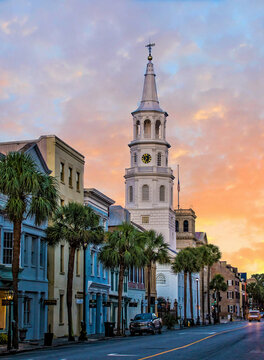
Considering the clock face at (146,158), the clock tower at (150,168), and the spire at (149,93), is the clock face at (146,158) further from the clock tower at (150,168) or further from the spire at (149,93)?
the spire at (149,93)

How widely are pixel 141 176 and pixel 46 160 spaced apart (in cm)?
7345

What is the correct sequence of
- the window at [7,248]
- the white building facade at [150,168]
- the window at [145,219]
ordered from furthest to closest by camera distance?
the window at [145,219]
the white building facade at [150,168]
the window at [7,248]

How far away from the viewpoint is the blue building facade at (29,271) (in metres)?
41.6

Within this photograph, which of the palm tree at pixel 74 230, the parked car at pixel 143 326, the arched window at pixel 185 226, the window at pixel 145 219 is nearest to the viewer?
the palm tree at pixel 74 230

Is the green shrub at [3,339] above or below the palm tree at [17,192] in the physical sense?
below

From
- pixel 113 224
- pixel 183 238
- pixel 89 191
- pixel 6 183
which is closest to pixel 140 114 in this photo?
pixel 183 238

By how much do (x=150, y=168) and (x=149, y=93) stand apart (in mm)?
14075

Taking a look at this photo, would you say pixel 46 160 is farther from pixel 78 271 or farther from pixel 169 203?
pixel 169 203

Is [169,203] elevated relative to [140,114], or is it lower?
lower

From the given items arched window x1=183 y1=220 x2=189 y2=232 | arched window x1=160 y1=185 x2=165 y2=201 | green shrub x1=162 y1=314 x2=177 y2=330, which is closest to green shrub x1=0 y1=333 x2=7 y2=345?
green shrub x1=162 y1=314 x2=177 y2=330

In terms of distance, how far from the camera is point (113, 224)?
80.9 metres

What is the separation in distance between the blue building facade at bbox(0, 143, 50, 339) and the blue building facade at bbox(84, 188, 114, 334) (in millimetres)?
9429

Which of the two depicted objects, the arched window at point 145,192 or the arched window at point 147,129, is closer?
the arched window at point 147,129

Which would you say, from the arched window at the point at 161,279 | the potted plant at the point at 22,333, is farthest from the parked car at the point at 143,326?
the arched window at the point at 161,279
